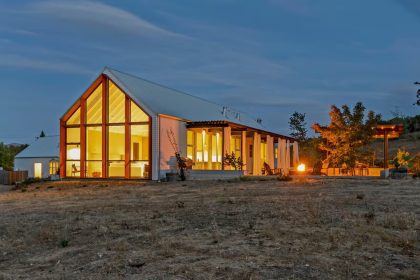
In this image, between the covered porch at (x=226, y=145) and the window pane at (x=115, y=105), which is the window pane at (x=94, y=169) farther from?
the covered porch at (x=226, y=145)

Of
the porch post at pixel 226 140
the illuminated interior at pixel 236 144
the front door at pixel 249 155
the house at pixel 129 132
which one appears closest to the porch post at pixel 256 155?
the front door at pixel 249 155

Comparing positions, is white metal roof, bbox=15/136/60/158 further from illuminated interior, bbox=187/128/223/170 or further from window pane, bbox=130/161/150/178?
window pane, bbox=130/161/150/178

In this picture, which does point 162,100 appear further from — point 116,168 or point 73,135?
point 73,135

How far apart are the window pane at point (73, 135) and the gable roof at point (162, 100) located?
3107 millimetres

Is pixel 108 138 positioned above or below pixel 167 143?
above

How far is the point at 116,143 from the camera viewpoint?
19812mm

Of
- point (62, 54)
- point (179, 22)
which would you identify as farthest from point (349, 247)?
point (62, 54)

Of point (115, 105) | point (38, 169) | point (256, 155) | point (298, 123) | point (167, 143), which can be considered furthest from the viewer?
point (298, 123)

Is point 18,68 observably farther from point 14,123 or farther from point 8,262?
point 8,262

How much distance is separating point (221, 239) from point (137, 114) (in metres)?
13.6

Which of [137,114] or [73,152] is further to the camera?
[73,152]

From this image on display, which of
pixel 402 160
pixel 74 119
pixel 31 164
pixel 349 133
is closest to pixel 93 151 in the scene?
pixel 74 119

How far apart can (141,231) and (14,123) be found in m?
64.1

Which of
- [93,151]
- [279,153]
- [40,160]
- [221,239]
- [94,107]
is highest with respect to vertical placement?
[94,107]
